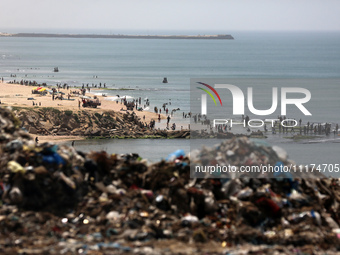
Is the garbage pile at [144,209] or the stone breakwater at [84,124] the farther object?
the stone breakwater at [84,124]

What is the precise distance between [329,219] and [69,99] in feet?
118

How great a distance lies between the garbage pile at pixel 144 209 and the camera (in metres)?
10.1

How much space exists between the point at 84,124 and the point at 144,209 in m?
26.1

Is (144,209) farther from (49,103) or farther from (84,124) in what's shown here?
(49,103)

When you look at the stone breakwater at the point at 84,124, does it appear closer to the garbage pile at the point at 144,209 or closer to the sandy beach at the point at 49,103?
the sandy beach at the point at 49,103

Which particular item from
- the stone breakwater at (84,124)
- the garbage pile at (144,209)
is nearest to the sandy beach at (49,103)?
the stone breakwater at (84,124)

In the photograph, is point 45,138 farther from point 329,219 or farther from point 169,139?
point 329,219

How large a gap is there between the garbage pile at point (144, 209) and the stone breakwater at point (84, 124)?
74.8 feet

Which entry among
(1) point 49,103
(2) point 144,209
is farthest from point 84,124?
(2) point 144,209

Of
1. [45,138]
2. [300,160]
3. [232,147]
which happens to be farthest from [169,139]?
[232,147]

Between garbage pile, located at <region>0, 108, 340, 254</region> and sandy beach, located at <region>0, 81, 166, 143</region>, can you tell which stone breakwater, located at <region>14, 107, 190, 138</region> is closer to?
sandy beach, located at <region>0, 81, 166, 143</region>

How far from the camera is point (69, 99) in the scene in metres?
45.4

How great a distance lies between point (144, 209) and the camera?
1088cm

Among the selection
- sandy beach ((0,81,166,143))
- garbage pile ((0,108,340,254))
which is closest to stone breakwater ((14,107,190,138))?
sandy beach ((0,81,166,143))
